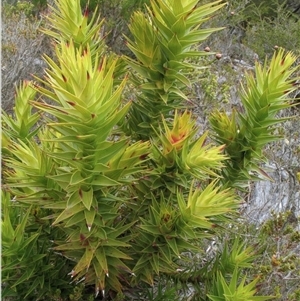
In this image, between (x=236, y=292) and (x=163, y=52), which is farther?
(x=163, y=52)

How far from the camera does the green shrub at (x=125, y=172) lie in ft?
5.79

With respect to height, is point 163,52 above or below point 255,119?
above

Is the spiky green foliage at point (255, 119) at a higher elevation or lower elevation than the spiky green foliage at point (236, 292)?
higher

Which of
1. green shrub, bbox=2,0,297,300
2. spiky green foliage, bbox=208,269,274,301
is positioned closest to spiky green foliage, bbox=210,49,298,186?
green shrub, bbox=2,0,297,300

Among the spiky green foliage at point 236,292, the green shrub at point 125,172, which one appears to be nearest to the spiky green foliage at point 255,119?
the green shrub at point 125,172

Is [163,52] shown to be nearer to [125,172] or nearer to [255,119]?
[255,119]


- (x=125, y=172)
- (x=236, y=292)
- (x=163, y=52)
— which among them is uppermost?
(x=163, y=52)

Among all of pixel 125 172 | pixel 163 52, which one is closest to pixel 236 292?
pixel 125 172

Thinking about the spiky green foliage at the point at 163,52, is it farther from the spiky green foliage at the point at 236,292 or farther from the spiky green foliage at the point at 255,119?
the spiky green foliage at the point at 236,292

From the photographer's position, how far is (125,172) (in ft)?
6.17

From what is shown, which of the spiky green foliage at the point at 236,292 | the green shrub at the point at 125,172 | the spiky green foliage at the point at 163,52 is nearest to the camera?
the green shrub at the point at 125,172

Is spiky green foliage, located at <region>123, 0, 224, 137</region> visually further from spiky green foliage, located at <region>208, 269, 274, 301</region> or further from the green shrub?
spiky green foliage, located at <region>208, 269, 274, 301</region>

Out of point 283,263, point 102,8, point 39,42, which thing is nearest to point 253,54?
point 102,8

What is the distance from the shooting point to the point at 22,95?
7.66 ft
